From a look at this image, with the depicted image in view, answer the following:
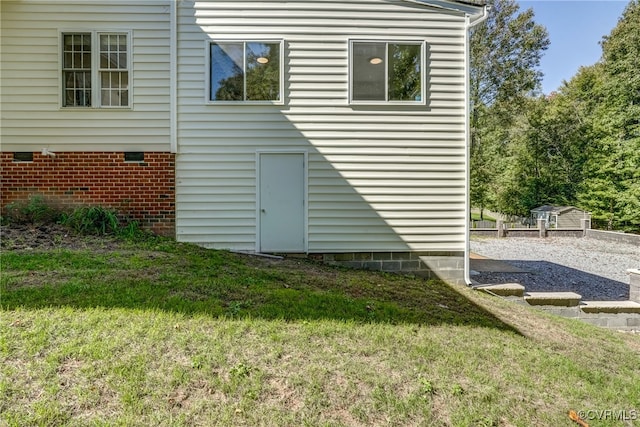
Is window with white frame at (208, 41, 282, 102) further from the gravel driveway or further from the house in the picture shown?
the gravel driveway

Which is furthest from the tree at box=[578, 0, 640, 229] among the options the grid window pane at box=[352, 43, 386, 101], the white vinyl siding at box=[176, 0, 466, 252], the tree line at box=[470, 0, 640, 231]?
the grid window pane at box=[352, 43, 386, 101]

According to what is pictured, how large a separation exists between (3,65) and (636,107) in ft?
82.3

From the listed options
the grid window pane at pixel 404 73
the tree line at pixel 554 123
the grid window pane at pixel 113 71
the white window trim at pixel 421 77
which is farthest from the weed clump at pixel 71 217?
the tree line at pixel 554 123

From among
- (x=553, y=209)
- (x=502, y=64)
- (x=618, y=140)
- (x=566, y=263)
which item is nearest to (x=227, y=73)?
(x=566, y=263)

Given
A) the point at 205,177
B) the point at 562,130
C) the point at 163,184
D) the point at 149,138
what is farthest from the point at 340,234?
the point at 562,130

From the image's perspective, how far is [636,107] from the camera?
17.8 metres

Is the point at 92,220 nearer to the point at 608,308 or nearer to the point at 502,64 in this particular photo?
the point at 608,308

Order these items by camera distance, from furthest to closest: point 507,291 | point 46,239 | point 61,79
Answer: point 61,79
point 507,291
point 46,239

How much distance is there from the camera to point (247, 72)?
21.1ft

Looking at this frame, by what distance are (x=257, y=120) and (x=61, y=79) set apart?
143 inches

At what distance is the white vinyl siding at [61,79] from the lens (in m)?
6.27

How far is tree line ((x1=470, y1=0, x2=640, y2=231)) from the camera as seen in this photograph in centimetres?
1822

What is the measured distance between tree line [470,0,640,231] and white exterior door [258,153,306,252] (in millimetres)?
17759

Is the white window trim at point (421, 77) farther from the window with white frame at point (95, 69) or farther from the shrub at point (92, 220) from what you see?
the shrub at point (92, 220)
